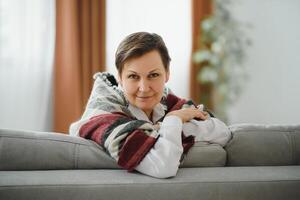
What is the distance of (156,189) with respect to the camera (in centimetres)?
114

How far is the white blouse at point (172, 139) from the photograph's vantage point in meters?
1.20

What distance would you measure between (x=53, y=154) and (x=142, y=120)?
0.99 feet

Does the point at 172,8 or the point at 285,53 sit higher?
the point at 172,8

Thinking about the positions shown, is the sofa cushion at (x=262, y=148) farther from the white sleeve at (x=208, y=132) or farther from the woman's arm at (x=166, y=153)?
the woman's arm at (x=166, y=153)

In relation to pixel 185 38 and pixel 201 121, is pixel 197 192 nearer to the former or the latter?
pixel 201 121

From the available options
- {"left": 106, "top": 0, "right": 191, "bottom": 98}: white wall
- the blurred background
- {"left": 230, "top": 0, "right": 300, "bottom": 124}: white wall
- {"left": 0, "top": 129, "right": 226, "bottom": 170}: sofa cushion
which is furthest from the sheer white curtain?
{"left": 0, "top": 129, "right": 226, "bottom": 170}: sofa cushion

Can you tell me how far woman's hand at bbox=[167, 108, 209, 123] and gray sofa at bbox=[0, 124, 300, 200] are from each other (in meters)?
0.13

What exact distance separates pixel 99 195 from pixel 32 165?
266 millimetres

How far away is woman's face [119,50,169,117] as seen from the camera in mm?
1501

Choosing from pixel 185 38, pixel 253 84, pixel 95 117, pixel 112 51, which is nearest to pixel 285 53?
pixel 253 84

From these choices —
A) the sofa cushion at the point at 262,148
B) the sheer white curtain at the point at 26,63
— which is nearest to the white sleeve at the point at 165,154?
the sofa cushion at the point at 262,148

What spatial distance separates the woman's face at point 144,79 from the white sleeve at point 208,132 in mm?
184

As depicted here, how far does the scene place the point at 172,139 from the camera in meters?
1.29

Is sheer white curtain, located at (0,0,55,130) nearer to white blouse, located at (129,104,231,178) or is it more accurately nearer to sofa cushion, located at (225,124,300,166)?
white blouse, located at (129,104,231,178)
